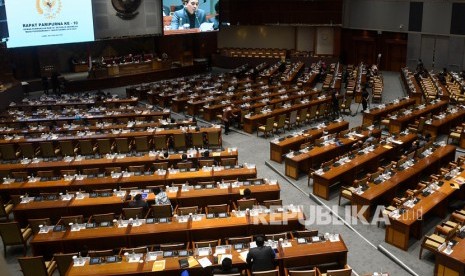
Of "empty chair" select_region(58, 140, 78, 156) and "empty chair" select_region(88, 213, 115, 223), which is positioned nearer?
"empty chair" select_region(88, 213, 115, 223)

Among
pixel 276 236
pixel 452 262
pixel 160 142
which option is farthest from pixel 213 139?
pixel 452 262

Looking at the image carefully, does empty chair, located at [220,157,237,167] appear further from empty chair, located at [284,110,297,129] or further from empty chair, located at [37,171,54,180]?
empty chair, located at [284,110,297,129]

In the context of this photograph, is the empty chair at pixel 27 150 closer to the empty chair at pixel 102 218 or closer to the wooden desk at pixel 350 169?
the empty chair at pixel 102 218

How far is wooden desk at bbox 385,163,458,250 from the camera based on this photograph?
9.47m

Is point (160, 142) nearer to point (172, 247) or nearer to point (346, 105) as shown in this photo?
point (172, 247)

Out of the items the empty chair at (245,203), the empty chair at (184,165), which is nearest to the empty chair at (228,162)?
the empty chair at (184,165)

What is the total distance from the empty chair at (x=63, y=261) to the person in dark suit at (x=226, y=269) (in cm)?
257

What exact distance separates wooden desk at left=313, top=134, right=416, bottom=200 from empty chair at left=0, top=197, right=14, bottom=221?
295 inches

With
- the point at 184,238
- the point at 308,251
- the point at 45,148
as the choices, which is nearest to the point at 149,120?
the point at 45,148

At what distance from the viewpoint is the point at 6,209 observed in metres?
10.7

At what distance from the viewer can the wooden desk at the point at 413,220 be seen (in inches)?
373

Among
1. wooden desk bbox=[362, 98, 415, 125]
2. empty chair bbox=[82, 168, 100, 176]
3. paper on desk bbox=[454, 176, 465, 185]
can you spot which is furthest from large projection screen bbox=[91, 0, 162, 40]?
paper on desk bbox=[454, 176, 465, 185]

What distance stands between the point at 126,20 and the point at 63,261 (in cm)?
2052

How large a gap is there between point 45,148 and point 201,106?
733 cm
